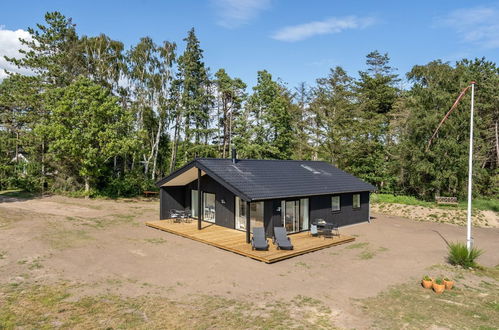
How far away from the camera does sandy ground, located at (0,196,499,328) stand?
8.41 m

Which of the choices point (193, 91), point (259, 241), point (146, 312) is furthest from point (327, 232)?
point (193, 91)

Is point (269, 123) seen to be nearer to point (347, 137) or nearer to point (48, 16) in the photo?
point (347, 137)

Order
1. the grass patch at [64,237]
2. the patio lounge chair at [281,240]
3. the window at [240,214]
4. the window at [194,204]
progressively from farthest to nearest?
the window at [194,204], the window at [240,214], the grass patch at [64,237], the patio lounge chair at [281,240]

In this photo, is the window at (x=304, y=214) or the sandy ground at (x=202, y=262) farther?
the window at (x=304, y=214)

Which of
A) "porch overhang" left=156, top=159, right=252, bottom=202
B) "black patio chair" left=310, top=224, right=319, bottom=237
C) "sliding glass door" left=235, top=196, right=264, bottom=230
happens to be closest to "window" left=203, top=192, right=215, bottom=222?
"porch overhang" left=156, top=159, right=252, bottom=202

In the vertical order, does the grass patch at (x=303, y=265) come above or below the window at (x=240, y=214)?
below

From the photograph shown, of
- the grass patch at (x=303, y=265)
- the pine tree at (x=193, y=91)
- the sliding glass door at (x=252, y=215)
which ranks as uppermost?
the pine tree at (x=193, y=91)

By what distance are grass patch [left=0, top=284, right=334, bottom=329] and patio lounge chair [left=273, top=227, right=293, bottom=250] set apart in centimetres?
416

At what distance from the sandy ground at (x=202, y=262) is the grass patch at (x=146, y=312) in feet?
1.37

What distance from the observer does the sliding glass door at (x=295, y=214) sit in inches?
581

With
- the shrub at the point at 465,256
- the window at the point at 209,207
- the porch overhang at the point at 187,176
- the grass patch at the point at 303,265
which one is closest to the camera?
the shrub at the point at 465,256

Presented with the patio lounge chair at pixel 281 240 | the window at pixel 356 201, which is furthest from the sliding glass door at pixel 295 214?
the window at pixel 356 201

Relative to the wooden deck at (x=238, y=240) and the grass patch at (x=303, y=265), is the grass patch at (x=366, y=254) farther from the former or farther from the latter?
the grass patch at (x=303, y=265)

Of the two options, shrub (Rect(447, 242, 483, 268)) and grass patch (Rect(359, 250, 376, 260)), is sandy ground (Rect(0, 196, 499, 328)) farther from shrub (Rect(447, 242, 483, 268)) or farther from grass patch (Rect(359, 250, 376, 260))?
shrub (Rect(447, 242, 483, 268))
